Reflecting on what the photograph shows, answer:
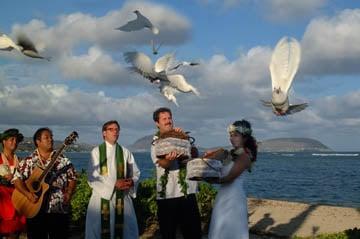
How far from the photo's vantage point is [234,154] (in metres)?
5.41

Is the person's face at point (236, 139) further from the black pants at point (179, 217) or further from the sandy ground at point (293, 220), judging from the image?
the sandy ground at point (293, 220)

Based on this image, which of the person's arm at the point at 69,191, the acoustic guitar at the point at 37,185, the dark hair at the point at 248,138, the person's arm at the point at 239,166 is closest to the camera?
the person's arm at the point at 239,166

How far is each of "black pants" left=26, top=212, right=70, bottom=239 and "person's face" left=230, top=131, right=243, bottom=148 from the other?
238 centimetres

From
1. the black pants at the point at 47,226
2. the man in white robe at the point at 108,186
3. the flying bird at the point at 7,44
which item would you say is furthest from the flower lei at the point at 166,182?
the flying bird at the point at 7,44

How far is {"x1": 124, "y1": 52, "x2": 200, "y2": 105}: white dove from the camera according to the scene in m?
5.97

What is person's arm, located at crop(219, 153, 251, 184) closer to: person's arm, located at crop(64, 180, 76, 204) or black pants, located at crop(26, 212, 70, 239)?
person's arm, located at crop(64, 180, 76, 204)

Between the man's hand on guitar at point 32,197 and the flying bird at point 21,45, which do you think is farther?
the man's hand on guitar at point 32,197

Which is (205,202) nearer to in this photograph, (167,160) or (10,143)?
(10,143)

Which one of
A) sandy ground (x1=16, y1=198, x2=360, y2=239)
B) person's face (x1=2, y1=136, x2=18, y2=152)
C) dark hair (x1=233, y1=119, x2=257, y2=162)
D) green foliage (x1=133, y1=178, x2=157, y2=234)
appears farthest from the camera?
sandy ground (x1=16, y1=198, x2=360, y2=239)

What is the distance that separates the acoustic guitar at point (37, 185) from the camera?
6438 millimetres

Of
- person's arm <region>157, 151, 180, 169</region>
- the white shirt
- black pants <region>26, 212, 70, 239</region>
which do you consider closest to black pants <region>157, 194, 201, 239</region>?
the white shirt

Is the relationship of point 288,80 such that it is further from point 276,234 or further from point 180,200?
point 276,234

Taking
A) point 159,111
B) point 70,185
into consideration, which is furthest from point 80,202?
point 159,111

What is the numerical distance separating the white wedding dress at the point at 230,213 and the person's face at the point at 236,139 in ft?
0.59
